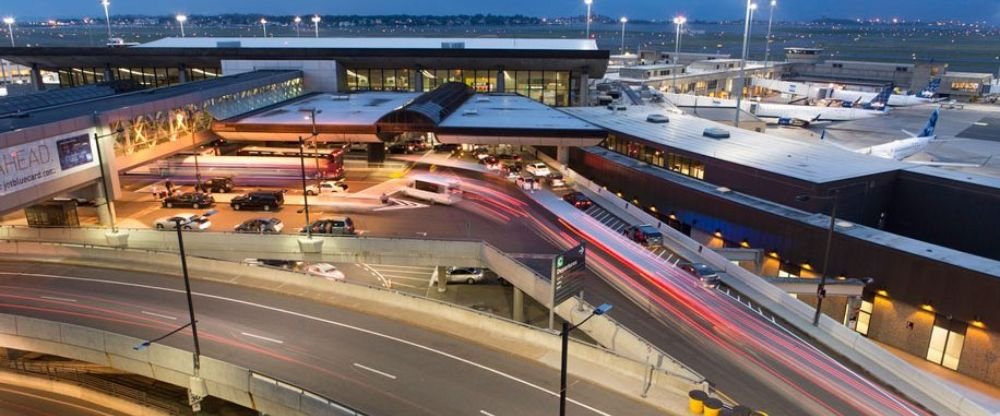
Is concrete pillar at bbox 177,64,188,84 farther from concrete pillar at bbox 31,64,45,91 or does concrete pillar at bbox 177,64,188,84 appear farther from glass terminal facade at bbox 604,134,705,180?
glass terminal facade at bbox 604,134,705,180

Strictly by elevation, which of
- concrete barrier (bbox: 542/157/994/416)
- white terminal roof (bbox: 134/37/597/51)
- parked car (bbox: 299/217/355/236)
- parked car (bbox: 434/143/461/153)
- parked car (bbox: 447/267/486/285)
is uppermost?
white terminal roof (bbox: 134/37/597/51)

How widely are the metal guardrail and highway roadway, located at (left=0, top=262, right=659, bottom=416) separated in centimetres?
544

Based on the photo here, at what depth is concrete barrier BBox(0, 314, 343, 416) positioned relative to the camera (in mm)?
22844

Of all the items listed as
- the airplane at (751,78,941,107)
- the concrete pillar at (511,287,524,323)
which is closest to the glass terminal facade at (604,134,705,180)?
the concrete pillar at (511,287,524,323)

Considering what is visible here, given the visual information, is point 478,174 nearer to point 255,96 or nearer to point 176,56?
point 255,96

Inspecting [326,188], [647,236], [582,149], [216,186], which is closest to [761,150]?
[647,236]

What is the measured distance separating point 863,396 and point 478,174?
37702mm

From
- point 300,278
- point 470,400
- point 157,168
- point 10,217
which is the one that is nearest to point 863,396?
point 470,400

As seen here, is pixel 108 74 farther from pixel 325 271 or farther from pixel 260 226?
pixel 325 271

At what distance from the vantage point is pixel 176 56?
74.3 meters

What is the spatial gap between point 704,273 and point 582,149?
29.5 meters

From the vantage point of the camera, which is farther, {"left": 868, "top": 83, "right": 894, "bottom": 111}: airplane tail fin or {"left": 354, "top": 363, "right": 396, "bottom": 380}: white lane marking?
{"left": 868, "top": 83, "right": 894, "bottom": 111}: airplane tail fin

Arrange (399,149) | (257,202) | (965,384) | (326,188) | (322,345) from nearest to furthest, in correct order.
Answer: (322,345), (965,384), (257,202), (326,188), (399,149)

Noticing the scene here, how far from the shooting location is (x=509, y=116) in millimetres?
58812
